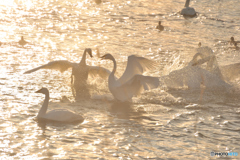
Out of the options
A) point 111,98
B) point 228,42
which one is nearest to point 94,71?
point 111,98

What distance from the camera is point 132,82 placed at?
1262cm

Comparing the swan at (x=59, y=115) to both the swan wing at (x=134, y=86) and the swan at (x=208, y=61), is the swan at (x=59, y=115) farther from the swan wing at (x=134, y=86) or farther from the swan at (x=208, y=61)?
the swan at (x=208, y=61)

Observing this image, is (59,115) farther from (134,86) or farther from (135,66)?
(135,66)

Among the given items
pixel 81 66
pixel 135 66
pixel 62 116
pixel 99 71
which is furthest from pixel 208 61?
pixel 62 116

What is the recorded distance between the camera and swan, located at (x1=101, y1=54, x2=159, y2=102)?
1225cm

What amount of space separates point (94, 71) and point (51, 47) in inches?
208

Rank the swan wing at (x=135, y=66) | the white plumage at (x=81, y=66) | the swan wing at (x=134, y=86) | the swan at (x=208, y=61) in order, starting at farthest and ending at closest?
1. the swan at (x=208, y=61)
2. the white plumage at (x=81, y=66)
3. the swan wing at (x=135, y=66)
4. the swan wing at (x=134, y=86)

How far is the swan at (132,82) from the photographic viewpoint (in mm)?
12250

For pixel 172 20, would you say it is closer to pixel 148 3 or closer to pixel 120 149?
pixel 148 3

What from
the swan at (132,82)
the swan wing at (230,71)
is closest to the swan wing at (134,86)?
the swan at (132,82)

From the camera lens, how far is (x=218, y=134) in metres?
11.0

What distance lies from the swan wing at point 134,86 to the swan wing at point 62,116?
2.07m

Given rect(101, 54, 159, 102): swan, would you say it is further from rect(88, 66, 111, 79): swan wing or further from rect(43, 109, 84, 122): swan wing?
rect(43, 109, 84, 122): swan wing

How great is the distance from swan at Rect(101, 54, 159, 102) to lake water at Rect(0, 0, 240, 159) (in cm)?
39
